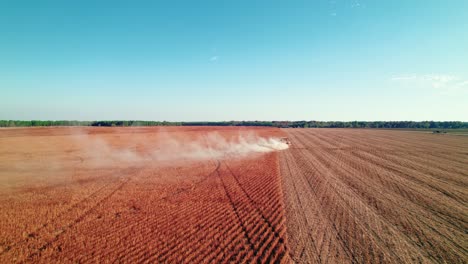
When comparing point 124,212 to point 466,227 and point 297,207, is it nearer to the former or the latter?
point 297,207

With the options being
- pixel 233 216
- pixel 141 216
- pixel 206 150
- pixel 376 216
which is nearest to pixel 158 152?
pixel 206 150

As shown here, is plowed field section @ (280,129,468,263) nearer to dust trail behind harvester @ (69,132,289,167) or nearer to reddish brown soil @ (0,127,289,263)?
reddish brown soil @ (0,127,289,263)

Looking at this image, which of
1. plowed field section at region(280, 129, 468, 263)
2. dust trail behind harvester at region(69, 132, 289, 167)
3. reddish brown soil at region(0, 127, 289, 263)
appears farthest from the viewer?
dust trail behind harvester at region(69, 132, 289, 167)

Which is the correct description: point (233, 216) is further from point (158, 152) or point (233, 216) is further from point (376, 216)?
point (158, 152)

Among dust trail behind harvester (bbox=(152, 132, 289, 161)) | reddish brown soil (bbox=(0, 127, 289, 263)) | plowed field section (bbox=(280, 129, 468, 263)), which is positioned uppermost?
dust trail behind harvester (bbox=(152, 132, 289, 161))

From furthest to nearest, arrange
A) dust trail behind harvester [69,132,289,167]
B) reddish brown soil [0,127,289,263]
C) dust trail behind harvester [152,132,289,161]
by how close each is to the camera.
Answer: dust trail behind harvester [152,132,289,161], dust trail behind harvester [69,132,289,167], reddish brown soil [0,127,289,263]

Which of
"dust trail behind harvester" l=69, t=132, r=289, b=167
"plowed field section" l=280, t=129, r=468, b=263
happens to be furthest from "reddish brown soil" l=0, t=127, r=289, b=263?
"dust trail behind harvester" l=69, t=132, r=289, b=167

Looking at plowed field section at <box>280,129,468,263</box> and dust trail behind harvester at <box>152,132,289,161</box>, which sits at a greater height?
dust trail behind harvester at <box>152,132,289,161</box>

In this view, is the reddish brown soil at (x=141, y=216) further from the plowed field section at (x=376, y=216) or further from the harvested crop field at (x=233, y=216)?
the plowed field section at (x=376, y=216)

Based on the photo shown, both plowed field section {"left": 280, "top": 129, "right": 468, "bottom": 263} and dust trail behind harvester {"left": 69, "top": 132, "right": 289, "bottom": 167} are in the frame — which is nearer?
plowed field section {"left": 280, "top": 129, "right": 468, "bottom": 263}
